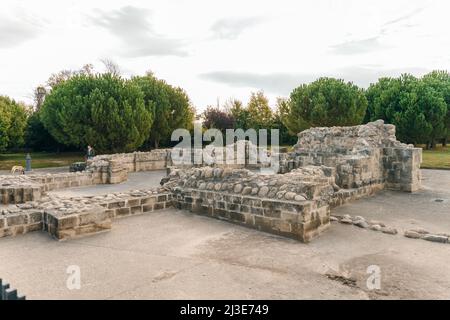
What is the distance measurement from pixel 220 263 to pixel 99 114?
22.0 metres

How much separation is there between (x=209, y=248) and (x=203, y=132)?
99.9 feet

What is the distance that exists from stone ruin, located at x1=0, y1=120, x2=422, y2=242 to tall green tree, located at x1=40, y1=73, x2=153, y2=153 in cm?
1073

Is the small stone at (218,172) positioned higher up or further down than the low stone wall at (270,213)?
higher up

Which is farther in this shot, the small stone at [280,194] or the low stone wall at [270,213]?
the small stone at [280,194]

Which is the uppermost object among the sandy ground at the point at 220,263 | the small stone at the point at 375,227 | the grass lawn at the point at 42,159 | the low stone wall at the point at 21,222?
the grass lawn at the point at 42,159

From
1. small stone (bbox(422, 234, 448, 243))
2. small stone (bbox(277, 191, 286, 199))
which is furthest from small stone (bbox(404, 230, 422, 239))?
small stone (bbox(277, 191, 286, 199))

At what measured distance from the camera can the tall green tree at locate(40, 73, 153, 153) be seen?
25016 millimetres

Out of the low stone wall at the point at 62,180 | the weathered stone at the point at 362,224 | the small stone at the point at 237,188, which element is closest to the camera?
the weathered stone at the point at 362,224

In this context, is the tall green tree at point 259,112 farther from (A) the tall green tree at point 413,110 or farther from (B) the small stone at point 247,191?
(B) the small stone at point 247,191

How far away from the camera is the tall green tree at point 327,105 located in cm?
3153

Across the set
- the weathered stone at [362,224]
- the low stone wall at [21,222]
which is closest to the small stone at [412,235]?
the weathered stone at [362,224]

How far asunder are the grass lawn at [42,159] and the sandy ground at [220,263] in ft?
68.6
